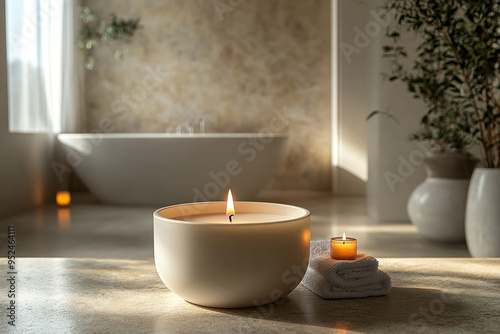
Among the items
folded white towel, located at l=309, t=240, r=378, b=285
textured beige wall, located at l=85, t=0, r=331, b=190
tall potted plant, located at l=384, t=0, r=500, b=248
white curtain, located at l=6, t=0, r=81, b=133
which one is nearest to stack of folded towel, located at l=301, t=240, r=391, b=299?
folded white towel, located at l=309, t=240, r=378, b=285

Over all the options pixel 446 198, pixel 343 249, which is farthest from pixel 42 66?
pixel 343 249

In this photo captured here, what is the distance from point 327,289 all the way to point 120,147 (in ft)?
12.1

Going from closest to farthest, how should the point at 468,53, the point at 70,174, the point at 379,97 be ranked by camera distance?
the point at 468,53 → the point at 379,97 → the point at 70,174

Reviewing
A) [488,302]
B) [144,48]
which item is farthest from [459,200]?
[144,48]

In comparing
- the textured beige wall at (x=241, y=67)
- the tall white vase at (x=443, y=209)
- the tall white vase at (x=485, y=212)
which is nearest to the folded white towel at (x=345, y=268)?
the tall white vase at (x=485, y=212)

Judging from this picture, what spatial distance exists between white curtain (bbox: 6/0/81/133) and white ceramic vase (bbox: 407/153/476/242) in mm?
2972

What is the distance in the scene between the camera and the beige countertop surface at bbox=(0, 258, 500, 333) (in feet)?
1.50

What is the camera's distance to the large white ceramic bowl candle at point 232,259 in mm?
463

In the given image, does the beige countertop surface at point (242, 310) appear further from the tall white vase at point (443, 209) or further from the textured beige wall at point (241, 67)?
the textured beige wall at point (241, 67)

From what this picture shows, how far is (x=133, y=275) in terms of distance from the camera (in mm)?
636

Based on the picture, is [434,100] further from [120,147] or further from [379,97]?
[120,147]

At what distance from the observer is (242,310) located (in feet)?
1.64

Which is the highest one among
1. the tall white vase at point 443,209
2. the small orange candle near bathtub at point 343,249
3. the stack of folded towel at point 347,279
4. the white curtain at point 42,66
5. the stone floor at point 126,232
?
the white curtain at point 42,66

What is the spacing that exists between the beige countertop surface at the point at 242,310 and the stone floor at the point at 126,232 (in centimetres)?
173
